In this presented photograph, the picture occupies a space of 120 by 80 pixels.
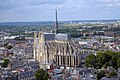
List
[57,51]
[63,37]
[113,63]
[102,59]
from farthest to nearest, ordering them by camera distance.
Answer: [63,37], [57,51], [102,59], [113,63]

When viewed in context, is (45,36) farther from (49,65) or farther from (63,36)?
(49,65)

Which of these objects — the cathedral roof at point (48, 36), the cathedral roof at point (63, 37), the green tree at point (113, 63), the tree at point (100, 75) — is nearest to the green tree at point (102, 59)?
the green tree at point (113, 63)

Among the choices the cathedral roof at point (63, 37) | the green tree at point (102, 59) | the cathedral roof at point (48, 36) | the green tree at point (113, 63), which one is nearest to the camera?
the green tree at point (113, 63)

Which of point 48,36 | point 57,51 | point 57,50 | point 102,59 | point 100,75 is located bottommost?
point 100,75

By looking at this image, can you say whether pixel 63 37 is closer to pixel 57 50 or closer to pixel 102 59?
pixel 57 50

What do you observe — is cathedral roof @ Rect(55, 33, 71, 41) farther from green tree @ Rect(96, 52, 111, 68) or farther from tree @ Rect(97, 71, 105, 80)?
tree @ Rect(97, 71, 105, 80)

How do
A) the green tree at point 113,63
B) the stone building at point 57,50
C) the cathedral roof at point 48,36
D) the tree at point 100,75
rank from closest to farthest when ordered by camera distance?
1. the tree at point 100,75
2. the green tree at point 113,63
3. the stone building at point 57,50
4. the cathedral roof at point 48,36

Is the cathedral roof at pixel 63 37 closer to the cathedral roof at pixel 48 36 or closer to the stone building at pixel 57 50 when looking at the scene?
the stone building at pixel 57 50

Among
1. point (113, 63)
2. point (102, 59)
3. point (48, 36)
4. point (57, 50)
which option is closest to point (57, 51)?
point (57, 50)

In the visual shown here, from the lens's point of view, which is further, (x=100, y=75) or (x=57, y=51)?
(x=57, y=51)

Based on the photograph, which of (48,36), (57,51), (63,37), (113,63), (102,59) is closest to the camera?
(113,63)

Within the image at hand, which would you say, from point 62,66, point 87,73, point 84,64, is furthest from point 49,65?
point 87,73
